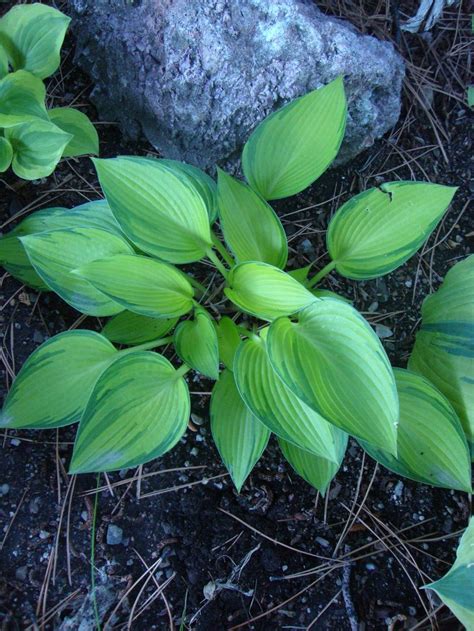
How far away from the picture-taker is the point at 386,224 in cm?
118

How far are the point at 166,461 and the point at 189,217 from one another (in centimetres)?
55

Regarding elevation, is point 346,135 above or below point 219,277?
above

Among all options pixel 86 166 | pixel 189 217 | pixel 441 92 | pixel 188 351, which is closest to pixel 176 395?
pixel 188 351

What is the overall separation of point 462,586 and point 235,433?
479 mm

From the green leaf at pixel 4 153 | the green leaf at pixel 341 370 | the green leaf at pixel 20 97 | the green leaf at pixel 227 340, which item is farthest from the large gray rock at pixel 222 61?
the green leaf at pixel 341 370

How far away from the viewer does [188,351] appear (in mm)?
1134

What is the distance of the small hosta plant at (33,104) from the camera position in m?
1.21

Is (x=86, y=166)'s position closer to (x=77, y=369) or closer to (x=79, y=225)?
(x=79, y=225)

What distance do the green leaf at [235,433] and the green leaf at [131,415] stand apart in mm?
80

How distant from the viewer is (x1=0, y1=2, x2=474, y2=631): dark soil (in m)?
1.15

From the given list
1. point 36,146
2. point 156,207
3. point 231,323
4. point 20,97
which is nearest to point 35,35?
point 20,97

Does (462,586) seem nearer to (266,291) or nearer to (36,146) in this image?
(266,291)

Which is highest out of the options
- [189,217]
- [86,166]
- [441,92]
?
[441,92]

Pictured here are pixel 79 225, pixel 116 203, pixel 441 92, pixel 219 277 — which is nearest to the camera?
pixel 116 203
